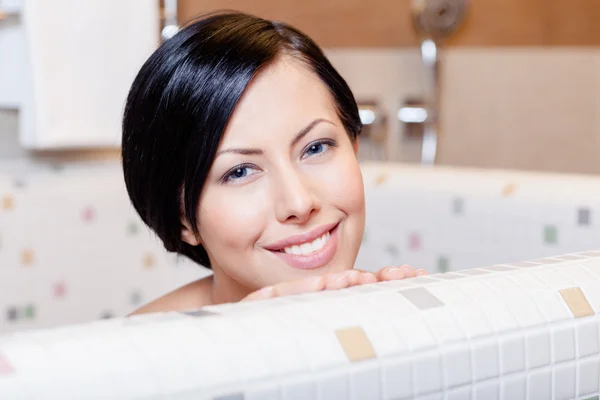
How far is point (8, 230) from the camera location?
1.67m

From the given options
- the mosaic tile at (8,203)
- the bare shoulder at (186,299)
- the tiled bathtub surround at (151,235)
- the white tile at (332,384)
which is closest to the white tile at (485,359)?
the white tile at (332,384)

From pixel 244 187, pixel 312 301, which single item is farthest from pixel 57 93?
pixel 312 301

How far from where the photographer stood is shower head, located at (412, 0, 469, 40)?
2270 millimetres

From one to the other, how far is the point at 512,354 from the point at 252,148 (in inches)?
15.7

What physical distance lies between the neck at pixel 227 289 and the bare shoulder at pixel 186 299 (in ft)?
0.14

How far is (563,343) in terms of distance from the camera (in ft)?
2.14

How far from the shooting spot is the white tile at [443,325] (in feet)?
1.96

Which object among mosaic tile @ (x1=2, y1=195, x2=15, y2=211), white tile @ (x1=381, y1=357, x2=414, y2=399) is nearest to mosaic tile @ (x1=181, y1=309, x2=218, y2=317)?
white tile @ (x1=381, y1=357, x2=414, y2=399)

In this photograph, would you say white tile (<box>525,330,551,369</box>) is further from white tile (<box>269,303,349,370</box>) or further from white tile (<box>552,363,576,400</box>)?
white tile (<box>269,303,349,370</box>)

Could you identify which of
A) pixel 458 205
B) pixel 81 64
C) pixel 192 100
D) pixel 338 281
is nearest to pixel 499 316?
pixel 338 281

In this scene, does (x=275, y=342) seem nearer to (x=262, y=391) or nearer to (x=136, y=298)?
(x=262, y=391)

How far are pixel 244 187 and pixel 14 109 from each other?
1065 millimetres

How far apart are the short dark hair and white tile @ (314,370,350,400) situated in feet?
1.46

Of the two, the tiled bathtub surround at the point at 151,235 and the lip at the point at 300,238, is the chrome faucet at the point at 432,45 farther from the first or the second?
the lip at the point at 300,238
